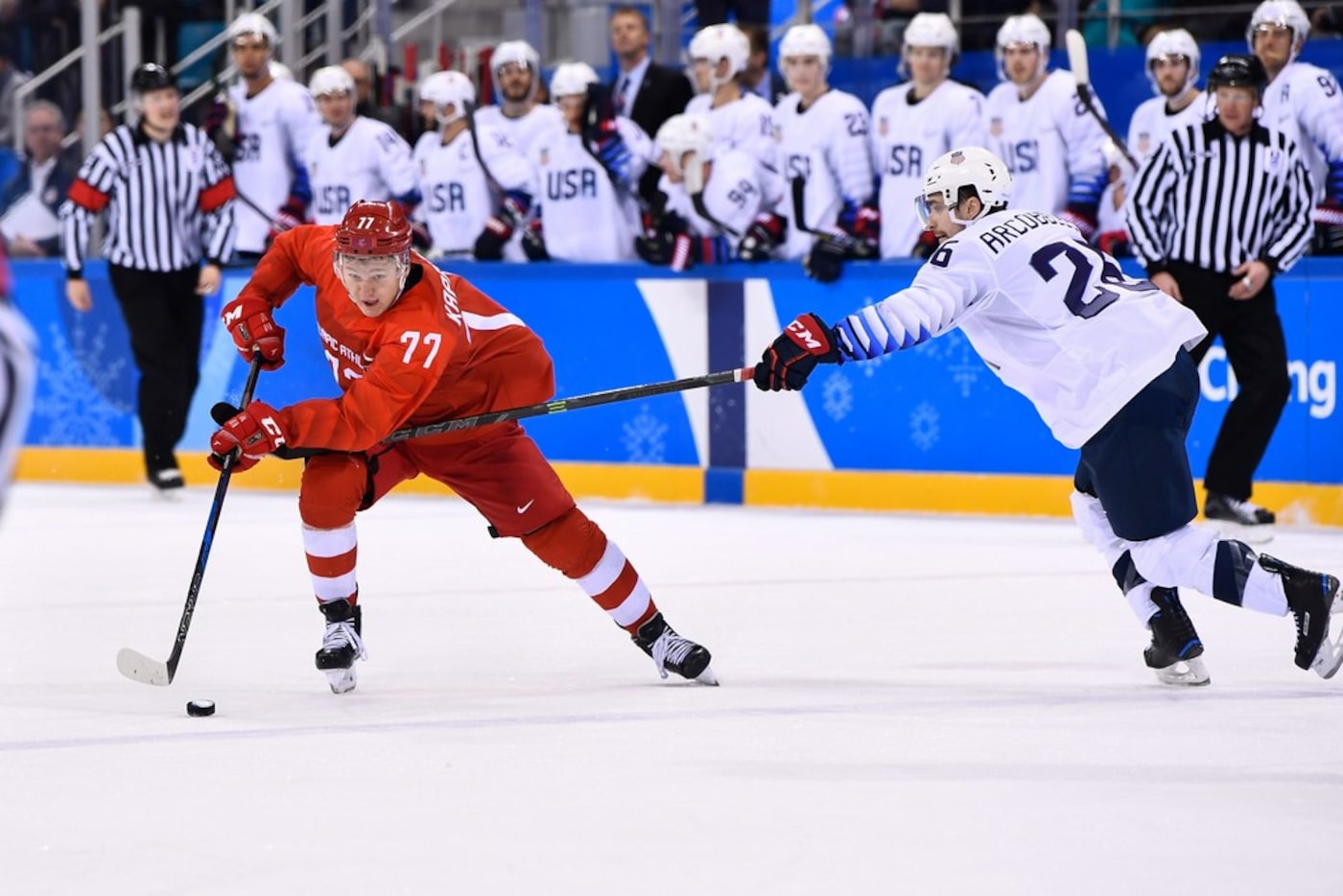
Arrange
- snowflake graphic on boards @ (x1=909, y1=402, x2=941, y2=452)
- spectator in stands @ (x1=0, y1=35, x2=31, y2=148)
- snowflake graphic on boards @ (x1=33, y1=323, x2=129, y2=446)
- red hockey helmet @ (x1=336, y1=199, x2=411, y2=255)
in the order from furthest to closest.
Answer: spectator in stands @ (x1=0, y1=35, x2=31, y2=148), snowflake graphic on boards @ (x1=33, y1=323, x2=129, y2=446), snowflake graphic on boards @ (x1=909, y1=402, x2=941, y2=452), red hockey helmet @ (x1=336, y1=199, x2=411, y2=255)

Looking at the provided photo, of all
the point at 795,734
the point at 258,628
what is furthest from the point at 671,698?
the point at 258,628

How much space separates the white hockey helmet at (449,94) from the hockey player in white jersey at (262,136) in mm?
604

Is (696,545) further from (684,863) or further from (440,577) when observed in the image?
(684,863)

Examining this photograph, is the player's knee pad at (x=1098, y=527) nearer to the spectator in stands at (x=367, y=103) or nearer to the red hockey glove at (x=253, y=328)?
the red hockey glove at (x=253, y=328)

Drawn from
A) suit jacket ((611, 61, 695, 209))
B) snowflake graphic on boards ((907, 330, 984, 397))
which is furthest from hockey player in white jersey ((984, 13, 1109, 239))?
suit jacket ((611, 61, 695, 209))

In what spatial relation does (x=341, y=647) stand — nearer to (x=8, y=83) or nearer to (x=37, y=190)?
(x=37, y=190)

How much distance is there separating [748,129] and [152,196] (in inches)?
88.7

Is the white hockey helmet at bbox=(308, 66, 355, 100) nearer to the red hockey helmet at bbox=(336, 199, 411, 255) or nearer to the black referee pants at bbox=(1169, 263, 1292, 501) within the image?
the black referee pants at bbox=(1169, 263, 1292, 501)

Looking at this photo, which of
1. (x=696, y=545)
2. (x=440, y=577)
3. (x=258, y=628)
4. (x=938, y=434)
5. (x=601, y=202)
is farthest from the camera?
(x=601, y=202)

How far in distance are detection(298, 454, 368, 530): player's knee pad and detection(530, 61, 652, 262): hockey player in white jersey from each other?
415 centimetres

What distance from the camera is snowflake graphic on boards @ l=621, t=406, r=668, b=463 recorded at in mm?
8406

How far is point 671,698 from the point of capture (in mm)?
4574

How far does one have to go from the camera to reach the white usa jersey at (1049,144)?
8.02 m

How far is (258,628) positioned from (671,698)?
4.55ft
